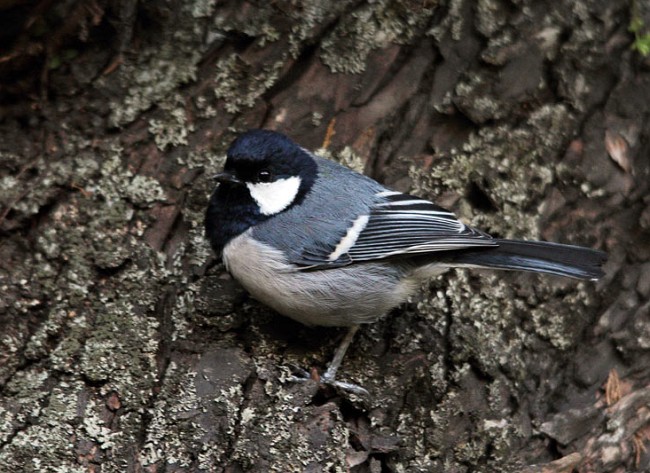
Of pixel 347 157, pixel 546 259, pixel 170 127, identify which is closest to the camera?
pixel 546 259

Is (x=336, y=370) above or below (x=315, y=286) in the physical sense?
below

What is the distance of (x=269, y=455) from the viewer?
8.83 feet

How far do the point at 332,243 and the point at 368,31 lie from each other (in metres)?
1.13

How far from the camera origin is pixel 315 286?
322cm

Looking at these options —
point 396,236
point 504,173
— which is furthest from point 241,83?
point 504,173

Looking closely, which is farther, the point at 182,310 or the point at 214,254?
the point at 214,254

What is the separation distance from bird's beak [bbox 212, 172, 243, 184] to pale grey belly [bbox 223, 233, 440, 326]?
0.22m

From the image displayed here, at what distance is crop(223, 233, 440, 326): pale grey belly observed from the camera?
317 centimetres

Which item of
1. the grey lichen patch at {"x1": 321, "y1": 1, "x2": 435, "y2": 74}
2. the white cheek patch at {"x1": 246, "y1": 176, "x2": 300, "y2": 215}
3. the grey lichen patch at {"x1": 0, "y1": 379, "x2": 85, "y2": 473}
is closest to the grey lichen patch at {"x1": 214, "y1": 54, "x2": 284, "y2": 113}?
the grey lichen patch at {"x1": 321, "y1": 1, "x2": 435, "y2": 74}

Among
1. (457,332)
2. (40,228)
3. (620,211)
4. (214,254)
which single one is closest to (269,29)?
(214,254)

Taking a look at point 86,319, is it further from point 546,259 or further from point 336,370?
point 546,259

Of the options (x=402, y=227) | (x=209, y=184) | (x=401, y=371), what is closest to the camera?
(x=401, y=371)

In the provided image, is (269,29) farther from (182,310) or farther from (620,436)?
Answer: (620,436)

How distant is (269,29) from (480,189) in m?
1.22
